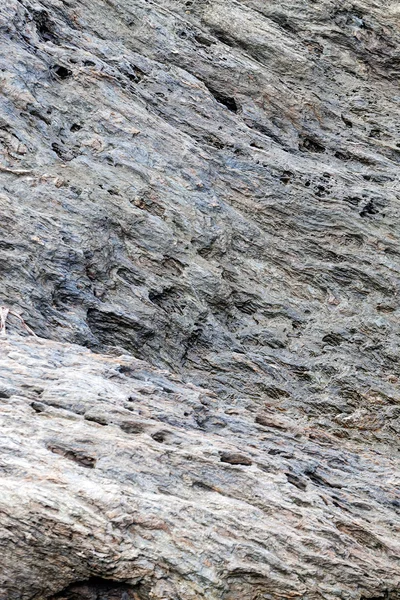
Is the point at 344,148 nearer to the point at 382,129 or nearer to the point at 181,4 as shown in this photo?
the point at 382,129

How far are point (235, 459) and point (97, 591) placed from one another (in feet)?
7.65

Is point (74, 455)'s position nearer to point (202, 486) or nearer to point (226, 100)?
point (202, 486)

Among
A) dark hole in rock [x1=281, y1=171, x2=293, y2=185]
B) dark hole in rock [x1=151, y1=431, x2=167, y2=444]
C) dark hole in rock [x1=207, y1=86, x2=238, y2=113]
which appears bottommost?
dark hole in rock [x1=151, y1=431, x2=167, y2=444]

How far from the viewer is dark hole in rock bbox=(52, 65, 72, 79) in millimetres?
15703

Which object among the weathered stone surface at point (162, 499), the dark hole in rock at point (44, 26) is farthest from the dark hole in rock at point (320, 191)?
the weathered stone surface at point (162, 499)

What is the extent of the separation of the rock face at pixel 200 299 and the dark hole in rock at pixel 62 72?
55mm

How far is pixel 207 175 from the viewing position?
1575 cm

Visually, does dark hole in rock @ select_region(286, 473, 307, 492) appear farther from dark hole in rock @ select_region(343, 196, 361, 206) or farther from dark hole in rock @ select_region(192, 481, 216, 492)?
dark hole in rock @ select_region(343, 196, 361, 206)

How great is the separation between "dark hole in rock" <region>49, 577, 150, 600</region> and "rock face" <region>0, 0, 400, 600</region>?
1cm

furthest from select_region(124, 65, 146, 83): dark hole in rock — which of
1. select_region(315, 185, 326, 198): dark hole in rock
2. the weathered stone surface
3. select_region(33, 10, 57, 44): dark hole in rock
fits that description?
the weathered stone surface

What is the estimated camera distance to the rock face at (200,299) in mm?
6957

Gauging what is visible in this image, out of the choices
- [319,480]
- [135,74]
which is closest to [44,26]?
[135,74]

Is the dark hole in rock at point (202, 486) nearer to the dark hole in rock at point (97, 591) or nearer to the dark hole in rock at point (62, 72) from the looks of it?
the dark hole in rock at point (97, 591)

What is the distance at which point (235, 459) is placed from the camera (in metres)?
8.47
